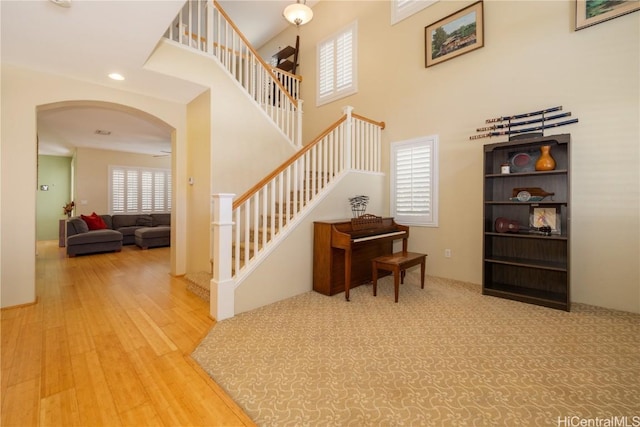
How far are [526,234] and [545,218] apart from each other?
0.33 metres

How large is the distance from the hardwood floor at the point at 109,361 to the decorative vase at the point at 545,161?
3.60m

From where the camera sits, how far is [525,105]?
339 cm

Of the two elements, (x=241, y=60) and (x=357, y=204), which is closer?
(x=357, y=204)

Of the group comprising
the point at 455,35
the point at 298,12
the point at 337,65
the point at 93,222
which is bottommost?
the point at 93,222

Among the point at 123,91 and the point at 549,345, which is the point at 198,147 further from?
the point at 549,345

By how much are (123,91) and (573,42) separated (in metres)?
5.60

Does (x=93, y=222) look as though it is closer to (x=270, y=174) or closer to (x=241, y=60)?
(x=241, y=60)

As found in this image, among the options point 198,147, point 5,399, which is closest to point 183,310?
point 5,399

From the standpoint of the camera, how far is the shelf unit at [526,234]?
3.03 m

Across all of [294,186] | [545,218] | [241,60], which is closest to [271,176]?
[294,186]

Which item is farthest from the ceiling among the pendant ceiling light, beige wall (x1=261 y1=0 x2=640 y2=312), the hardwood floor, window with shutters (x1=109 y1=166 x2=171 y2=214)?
window with shutters (x1=109 y1=166 x2=171 y2=214)

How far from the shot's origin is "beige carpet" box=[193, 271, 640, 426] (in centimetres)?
155

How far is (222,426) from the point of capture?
1.48 metres

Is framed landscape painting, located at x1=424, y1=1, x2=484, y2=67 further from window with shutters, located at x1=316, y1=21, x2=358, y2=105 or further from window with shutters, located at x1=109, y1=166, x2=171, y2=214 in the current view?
window with shutters, located at x1=109, y1=166, x2=171, y2=214
